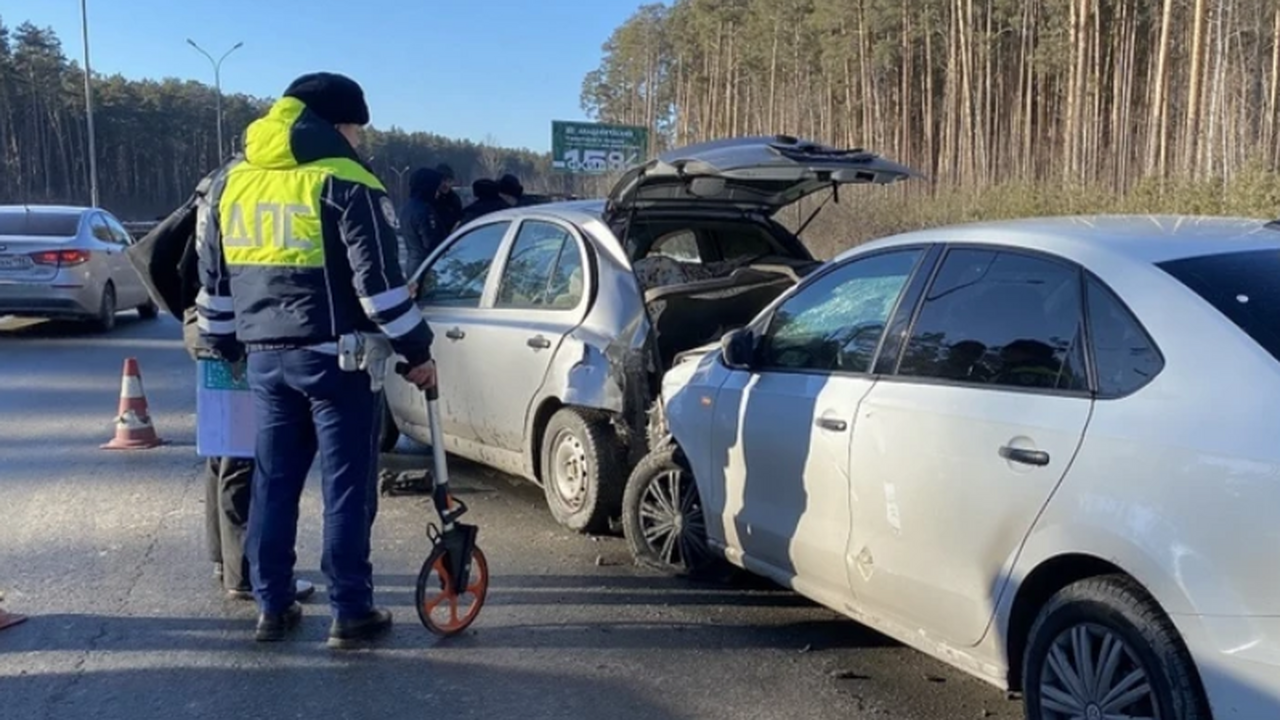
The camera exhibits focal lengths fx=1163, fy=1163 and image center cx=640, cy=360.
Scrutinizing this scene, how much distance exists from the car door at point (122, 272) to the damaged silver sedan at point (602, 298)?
377 inches

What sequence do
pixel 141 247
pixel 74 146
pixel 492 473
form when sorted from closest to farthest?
pixel 141 247, pixel 492 473, pixel 74 146

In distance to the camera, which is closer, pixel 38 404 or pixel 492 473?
pixel 492 473

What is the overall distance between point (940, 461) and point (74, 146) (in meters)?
86.3

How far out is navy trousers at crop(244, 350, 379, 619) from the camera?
4375 mm

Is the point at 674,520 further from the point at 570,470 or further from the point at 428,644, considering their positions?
the point at 428,644

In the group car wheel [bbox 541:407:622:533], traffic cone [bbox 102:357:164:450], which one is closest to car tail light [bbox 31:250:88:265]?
traffic cone [bbox 102:357:164:450]

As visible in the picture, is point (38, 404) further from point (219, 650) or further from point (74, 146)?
point (74, 146)

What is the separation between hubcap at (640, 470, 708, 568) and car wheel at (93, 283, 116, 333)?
11.5 m

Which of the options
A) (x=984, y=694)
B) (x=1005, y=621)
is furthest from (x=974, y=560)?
(x=984, y=694)

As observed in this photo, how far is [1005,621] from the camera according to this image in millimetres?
3432

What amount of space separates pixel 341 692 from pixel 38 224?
12457mm

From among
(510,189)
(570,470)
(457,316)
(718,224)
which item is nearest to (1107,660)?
(570,470)

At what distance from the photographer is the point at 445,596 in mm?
4695

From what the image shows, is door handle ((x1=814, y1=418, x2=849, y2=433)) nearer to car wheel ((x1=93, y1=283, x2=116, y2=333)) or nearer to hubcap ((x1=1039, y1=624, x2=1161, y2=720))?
hubcap ((x1=1039, y1=624, x2=1161, y2=720))
